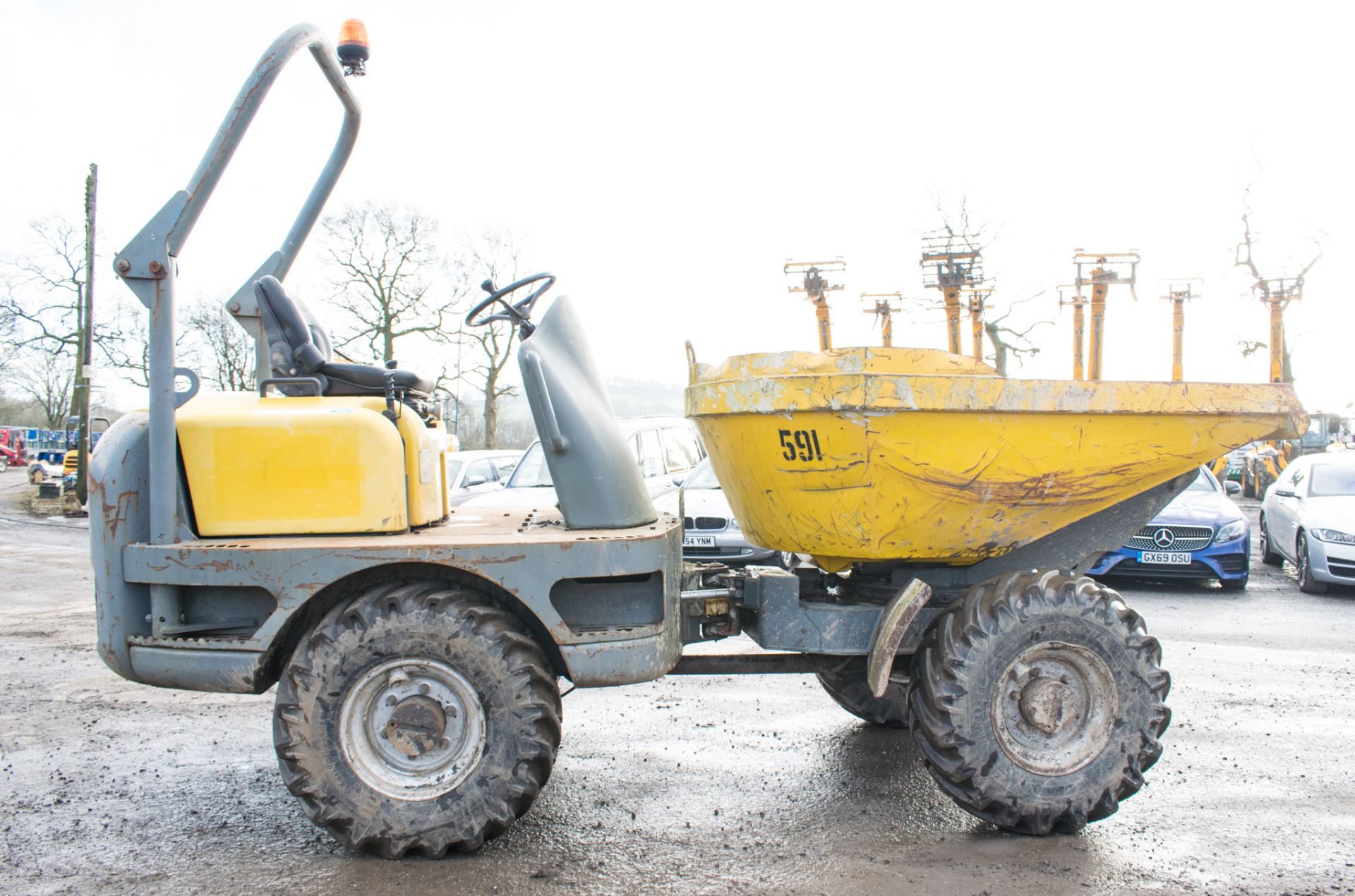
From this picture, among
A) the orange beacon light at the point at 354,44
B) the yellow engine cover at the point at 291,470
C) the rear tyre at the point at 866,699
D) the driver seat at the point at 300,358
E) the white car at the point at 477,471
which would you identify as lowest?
the rear tyre at the point at 866,699

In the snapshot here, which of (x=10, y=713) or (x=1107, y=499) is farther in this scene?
(x=10, y=713)

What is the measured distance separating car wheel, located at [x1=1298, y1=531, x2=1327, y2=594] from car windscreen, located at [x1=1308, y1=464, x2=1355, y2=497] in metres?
0.61

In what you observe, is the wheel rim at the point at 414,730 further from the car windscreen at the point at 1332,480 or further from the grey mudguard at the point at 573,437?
the car windscreen at the point at 1332,480

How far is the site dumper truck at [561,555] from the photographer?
3.44 meters

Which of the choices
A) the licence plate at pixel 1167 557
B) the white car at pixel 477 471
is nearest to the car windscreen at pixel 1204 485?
the licence plate at pixel 1167 557

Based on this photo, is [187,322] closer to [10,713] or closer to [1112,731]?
[10,713]

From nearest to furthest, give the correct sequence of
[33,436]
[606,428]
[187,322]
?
[606,428] → [187,322] → [33,436]

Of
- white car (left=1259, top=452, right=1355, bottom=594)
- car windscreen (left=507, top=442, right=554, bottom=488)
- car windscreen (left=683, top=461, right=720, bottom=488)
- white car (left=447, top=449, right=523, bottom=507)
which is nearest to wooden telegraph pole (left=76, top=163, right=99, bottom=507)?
white car (left=447, top=449, right=523, bottom=507)

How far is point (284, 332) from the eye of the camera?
4.02 meters

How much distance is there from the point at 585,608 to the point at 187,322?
3750 cm

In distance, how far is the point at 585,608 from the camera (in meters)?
3.72

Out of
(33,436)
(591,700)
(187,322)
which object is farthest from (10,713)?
(33,436)

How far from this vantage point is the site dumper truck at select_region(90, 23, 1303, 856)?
11.3 ft

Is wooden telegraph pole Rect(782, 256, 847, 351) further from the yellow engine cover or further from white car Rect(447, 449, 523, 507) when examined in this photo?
the yellow engine cover
